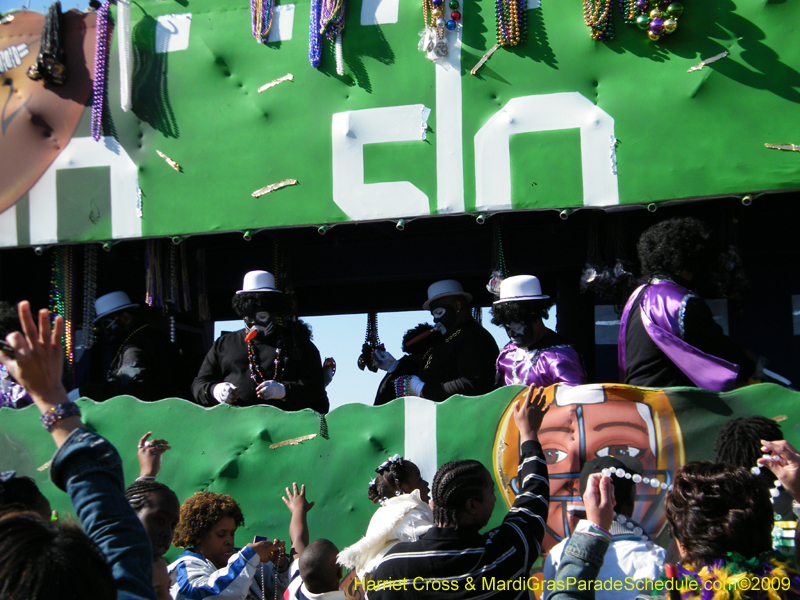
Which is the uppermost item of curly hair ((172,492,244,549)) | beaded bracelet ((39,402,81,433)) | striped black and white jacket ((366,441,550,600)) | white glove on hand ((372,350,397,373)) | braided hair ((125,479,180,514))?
beaded bracelet ((39,402,81,433))

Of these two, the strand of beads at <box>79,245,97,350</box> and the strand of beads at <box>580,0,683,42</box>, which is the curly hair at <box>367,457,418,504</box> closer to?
the strand of beads at <box>580,0,683,42</box>

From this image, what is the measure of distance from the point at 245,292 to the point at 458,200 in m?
1.55

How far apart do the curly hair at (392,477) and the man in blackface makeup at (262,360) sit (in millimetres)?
1162

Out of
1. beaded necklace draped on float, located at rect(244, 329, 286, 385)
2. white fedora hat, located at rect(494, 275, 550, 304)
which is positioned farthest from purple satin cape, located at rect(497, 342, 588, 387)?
beaded necklace draped on float, located at rect(244, 329, 286, 385)

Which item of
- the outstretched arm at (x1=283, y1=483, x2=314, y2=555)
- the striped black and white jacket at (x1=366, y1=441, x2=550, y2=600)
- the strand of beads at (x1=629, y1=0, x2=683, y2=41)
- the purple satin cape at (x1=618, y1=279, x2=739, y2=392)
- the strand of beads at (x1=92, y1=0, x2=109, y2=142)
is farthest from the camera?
the strand of beads at (x1=92, y1=0, x2=109, y2=142)

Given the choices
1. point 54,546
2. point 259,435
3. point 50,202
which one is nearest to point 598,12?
point 259,435

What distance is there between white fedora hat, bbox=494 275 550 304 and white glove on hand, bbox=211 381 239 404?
1.70 metres

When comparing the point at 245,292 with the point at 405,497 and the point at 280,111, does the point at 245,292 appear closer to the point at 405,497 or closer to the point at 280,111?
the point at 280,111

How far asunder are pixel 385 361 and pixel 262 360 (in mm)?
906

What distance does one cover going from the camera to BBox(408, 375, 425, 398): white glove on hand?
15.6 ft

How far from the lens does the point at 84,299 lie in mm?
5586

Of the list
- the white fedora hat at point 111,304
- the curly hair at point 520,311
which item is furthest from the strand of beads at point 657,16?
the white fedora hat at point 111,304

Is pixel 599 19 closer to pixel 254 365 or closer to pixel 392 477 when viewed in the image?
pixel 392 477

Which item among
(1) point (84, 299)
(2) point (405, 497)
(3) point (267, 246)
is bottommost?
(2) point (405, 497)
